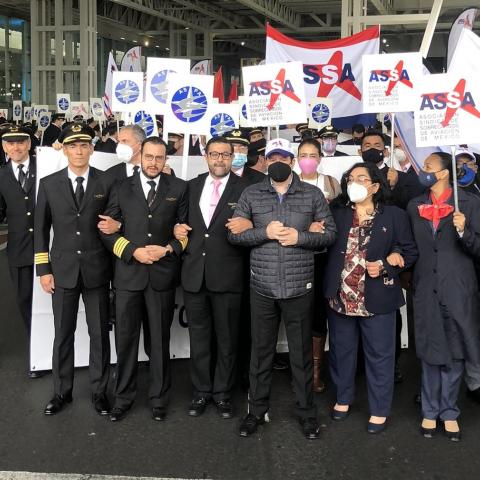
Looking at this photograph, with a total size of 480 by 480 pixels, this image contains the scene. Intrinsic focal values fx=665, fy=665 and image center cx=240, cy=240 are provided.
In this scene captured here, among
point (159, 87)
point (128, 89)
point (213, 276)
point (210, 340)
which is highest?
point (128, 89)

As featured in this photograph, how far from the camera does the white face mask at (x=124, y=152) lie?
5.25 metres

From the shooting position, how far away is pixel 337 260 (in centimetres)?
445

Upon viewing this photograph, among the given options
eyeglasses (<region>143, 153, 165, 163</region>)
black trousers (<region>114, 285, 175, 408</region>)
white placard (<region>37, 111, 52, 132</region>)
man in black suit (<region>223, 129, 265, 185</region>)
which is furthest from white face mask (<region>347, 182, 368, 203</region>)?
white placard (<region>37, 111, 52, 132</region>)

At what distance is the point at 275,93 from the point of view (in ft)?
17.4

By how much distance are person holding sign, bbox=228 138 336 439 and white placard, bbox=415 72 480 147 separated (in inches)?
34.2

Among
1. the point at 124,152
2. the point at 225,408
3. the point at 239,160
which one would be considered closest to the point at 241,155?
the point at 239,160

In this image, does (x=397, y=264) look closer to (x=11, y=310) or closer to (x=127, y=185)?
(x=127, y=185)

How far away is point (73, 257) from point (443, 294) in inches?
99.5

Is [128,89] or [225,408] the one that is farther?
[128,89]

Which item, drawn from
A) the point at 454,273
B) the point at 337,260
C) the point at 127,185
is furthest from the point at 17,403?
the point at 454,273

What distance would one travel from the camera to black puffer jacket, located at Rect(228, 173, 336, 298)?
4.26 meters

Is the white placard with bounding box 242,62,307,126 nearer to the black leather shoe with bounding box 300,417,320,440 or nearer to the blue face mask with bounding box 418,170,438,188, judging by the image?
the blue face mask with bounding box 418,170,438,188

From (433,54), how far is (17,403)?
41622 millimetres

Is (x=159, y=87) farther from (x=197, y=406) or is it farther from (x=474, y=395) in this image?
(x=474, y=395)
